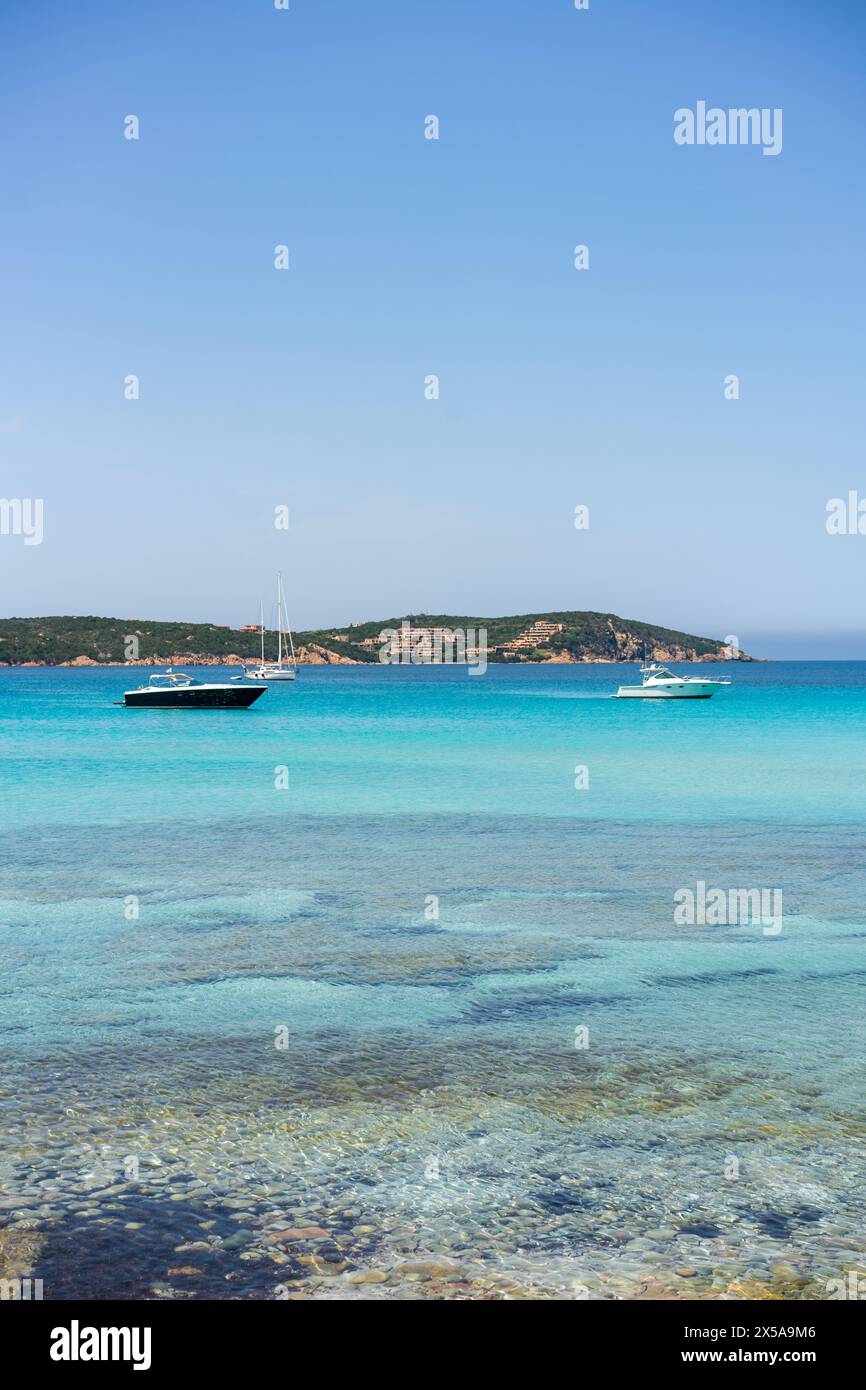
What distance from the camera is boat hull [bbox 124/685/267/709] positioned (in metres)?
71.2

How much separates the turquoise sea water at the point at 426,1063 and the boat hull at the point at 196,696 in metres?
48.6

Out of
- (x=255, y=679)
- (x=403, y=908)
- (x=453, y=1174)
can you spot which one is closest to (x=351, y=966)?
(x=403, y=908)

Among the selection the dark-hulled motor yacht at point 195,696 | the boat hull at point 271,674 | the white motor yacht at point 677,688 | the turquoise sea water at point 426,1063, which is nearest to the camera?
the turquoise sea water at point 426,1063

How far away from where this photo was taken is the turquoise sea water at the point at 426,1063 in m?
5.74

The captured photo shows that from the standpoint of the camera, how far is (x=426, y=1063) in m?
8.73

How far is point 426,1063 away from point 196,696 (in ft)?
213

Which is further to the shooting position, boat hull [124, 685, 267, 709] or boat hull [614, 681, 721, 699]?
boat hull [614, 681, 721, 699]

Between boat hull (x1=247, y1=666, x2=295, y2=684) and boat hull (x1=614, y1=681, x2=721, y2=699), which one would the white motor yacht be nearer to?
boat hull (x1=614, y1=681, x2=721, y2=699)

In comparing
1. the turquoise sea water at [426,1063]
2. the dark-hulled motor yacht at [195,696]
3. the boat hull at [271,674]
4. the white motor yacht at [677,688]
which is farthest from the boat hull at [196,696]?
the boat hull at [271,674]

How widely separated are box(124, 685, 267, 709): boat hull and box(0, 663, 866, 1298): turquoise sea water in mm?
48611

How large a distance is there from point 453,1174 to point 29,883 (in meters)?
11.7

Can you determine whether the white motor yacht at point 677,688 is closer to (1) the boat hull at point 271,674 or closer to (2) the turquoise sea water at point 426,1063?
(1) the boat hull at point 271,674

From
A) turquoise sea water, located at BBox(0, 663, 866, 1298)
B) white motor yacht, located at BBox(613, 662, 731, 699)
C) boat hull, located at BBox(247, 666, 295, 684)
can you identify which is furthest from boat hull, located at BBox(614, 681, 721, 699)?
turquoise sea water, located at BBox(0, 663, 866, 1298)
